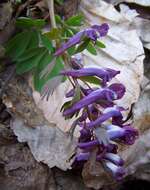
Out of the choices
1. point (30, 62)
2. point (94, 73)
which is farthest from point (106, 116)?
point (30, 62)

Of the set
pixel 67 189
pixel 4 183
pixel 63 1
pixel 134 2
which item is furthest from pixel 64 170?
pixel 134 2

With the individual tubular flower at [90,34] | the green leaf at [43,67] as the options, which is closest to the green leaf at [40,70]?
the green leaf at [43,67]

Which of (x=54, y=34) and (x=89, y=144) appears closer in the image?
(x=89, y=144)

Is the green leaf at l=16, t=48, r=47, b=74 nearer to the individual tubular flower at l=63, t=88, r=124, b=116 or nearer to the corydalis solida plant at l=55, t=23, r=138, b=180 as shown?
the corydalis solida plant at l=55, t=23, r=138, b=180

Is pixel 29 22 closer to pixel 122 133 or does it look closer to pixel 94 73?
pixel 94 73

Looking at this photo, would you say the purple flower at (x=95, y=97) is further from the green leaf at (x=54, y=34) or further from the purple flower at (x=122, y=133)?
the green leaf at (x=54, y=34)

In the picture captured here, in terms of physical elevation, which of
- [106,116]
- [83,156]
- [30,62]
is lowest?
[83,156]
